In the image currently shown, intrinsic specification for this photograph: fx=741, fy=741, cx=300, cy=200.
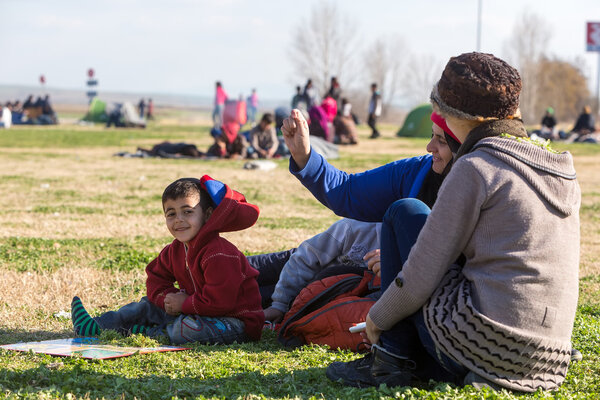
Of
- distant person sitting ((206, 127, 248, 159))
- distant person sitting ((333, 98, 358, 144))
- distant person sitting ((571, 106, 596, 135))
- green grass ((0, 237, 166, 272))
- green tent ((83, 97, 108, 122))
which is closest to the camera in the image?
green grass ((0, 237, 166, 272))

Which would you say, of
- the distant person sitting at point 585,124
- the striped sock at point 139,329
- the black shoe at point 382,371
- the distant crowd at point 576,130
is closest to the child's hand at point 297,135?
the black shoe at point 382,371

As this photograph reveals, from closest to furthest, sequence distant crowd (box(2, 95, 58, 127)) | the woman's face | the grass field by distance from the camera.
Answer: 1. the grass field
2. the woman's face
3. distant crowd (box(2, 95, 58, 127))

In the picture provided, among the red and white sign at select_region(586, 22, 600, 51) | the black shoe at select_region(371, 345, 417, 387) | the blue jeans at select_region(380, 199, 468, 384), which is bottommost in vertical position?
the black shoe at select_region(371, 345, 417, 387)

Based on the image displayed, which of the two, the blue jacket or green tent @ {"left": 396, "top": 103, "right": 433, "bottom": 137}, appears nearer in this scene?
the blue jacket

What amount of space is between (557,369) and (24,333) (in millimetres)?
3025

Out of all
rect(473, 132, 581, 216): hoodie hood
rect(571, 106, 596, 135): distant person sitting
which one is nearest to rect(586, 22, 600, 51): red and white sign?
rect(571, 106, 596, 135): distant person sitting

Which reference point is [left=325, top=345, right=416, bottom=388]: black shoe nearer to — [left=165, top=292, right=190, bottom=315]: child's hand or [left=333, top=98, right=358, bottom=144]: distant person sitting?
[left=165, top=292, right=190, bottom=315]: child's hand

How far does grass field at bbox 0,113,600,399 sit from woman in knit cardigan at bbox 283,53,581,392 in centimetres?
22

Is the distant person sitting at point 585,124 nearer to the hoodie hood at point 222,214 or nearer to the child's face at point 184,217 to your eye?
the hoodie hood at point 222,214

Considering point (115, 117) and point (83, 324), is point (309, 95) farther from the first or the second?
point (83, 324)

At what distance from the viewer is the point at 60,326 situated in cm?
461

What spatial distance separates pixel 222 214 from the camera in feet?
13.9

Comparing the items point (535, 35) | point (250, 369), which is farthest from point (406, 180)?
point (535, 35)

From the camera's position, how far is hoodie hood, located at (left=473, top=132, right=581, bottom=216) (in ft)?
→ 8.78
